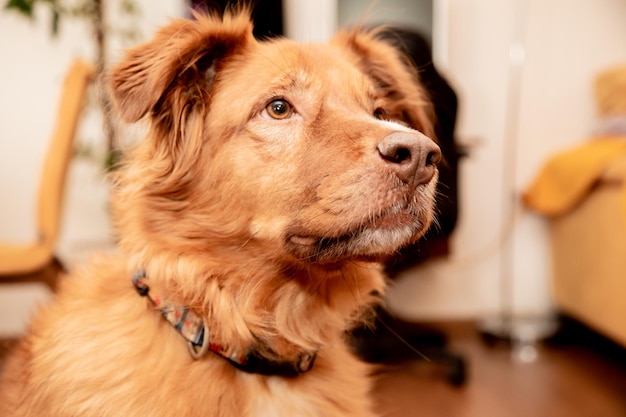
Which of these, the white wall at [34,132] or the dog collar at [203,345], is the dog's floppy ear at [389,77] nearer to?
the dog collar at [203,345]

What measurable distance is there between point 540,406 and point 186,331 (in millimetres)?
2059

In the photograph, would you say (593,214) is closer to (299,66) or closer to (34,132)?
(299,66)

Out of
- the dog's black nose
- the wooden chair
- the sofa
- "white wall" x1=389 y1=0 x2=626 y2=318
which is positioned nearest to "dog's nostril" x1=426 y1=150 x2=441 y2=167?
the dog's black nose

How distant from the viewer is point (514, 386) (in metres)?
2.95

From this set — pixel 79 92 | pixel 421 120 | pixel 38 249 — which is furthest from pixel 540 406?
pixel 79 92

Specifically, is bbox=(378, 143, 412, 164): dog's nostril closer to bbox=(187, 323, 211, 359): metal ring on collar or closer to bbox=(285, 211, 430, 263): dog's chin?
bbox=(285, 211, 430, 263): dog's chin

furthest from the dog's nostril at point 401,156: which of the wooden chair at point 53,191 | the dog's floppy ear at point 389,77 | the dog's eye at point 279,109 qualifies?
the wooden chair at point 53,191

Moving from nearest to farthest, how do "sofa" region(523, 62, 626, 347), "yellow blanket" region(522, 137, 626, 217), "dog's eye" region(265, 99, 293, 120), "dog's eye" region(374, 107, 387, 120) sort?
"dog's eye" region(265, 99, 293, 120)
"dog's eye" region(374, 107, 387, 120)
"sofa" region(523, 62, 626, 347)
"yellow blanket" region(522, 137, 626, 217)

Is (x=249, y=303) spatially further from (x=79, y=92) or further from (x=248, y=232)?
(x=79, y=92)

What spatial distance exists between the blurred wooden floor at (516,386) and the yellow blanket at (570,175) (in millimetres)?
863

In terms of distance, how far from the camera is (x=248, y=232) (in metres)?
1.36

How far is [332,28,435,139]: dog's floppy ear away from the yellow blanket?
1.80m

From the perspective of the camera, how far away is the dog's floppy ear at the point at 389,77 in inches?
69.5

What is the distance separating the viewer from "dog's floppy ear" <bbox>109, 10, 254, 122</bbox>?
129 cm
